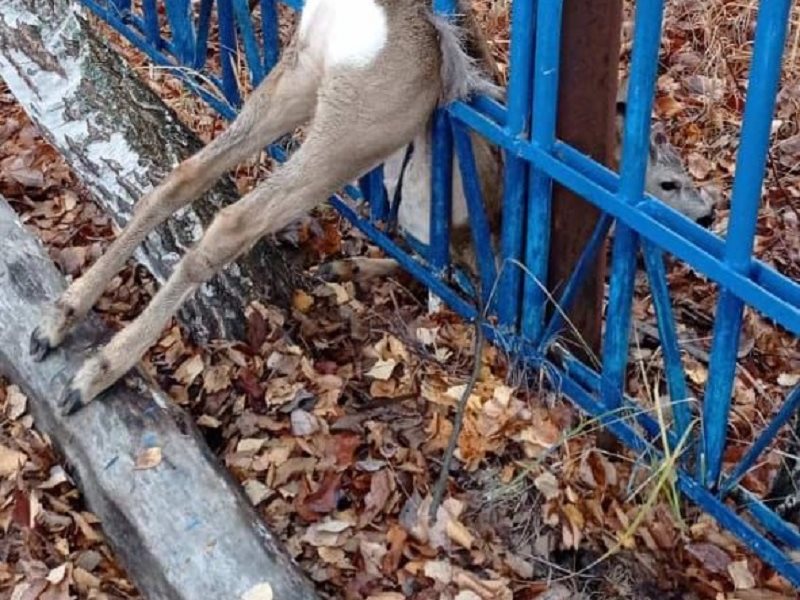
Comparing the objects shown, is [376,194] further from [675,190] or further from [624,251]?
[624,251]

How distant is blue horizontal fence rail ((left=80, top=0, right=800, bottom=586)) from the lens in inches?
116

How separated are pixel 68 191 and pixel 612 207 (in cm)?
303

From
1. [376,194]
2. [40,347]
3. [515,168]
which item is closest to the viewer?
[515,168]

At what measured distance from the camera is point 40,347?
4.06 metres

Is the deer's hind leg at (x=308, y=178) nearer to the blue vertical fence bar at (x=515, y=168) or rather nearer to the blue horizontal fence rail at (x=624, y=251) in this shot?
the blue horizontal fence rail at (x=624, y=251)

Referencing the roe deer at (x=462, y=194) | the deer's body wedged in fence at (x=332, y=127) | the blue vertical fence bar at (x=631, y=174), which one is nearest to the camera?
the blue vertical fence bar at (x=631, y=174)

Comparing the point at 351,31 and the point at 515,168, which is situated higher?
the point at 351,31

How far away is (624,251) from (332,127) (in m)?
1.01

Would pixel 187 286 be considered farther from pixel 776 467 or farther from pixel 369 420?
pixel 776 467

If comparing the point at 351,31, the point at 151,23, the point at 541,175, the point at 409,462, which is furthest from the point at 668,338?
the point at 151,23

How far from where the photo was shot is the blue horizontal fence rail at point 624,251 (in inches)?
116

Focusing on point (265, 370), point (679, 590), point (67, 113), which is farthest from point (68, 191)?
point (679, 590)

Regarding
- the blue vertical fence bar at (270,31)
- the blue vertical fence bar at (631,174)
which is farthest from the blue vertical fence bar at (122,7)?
the blue vertical fence bar at (631,174)

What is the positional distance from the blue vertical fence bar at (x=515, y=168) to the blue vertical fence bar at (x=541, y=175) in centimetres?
4
